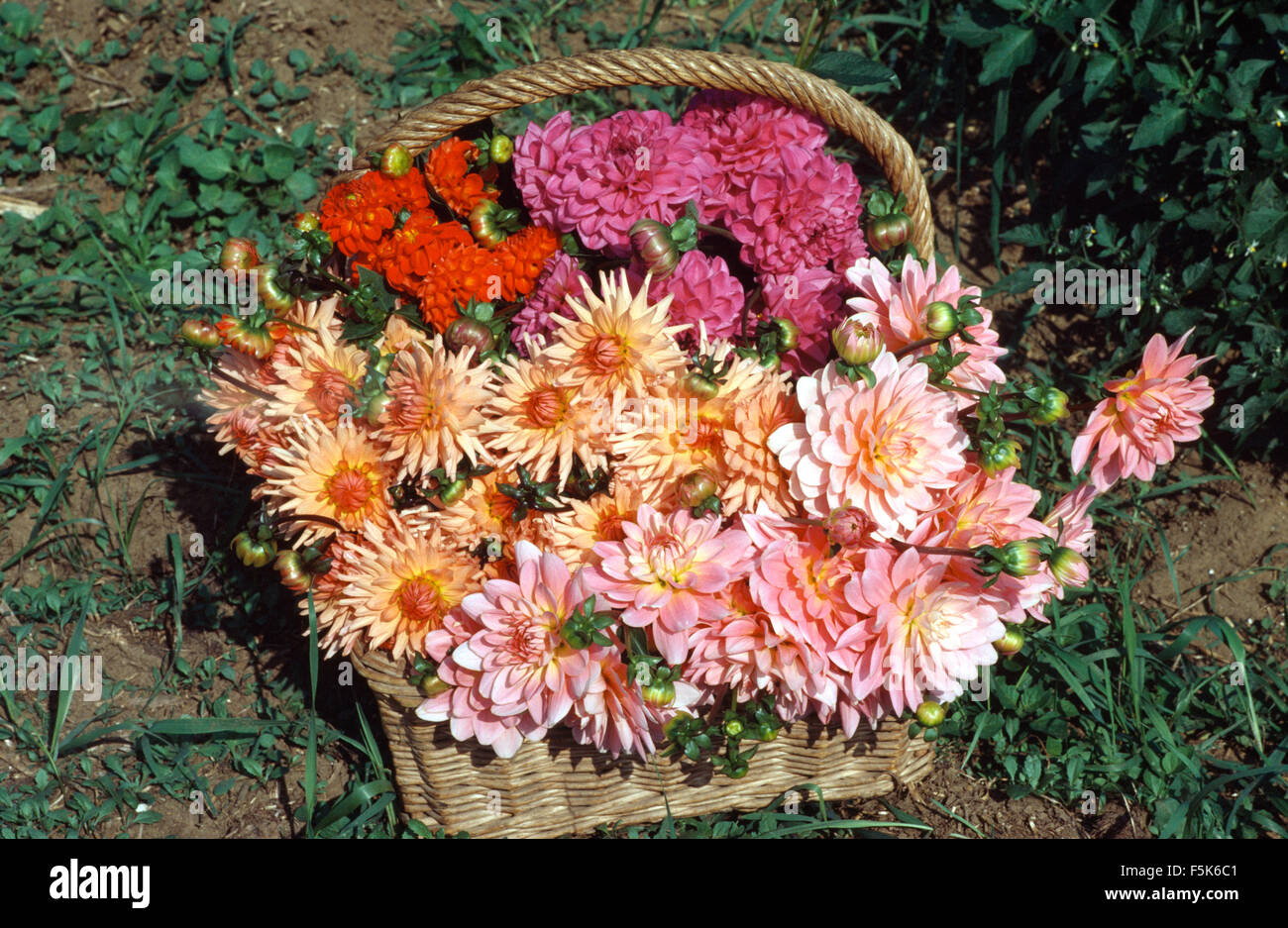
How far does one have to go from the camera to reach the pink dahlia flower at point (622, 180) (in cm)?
180

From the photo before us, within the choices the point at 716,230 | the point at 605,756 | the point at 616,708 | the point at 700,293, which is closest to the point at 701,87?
the point at 716,230

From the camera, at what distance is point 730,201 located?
1898mm

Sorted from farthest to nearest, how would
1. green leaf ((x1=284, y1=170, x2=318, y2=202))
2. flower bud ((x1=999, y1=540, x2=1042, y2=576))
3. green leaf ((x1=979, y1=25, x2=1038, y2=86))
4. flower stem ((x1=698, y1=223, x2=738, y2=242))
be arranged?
green leaf ((x1=284, y1=170, x2=318, y2=202)), green leaf ((x1=979, y1=25, x2=1038, y2=86)), flower stem ((x1=698, y1=223, x2=738, y2=242)), flower bud ((x1=999, y1=540, x2=1042, y2=576))

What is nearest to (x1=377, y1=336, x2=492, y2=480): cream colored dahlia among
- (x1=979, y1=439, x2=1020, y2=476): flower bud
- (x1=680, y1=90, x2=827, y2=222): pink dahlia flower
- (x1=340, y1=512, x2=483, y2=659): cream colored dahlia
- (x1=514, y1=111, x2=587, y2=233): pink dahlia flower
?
(x1=340, y1=512, x2=483, y2=659): cream colored dahlia

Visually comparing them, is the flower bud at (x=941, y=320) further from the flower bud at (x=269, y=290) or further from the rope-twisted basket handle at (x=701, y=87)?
the flower bud at (x=269, y=290)

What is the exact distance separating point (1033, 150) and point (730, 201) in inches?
60.1

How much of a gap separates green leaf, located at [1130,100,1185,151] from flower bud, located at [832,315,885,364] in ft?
4.10

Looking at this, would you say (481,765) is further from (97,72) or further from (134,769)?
(97,72)

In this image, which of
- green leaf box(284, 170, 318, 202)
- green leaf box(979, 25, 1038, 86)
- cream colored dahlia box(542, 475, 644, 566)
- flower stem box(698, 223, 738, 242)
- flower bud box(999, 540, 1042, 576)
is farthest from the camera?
green leaf box(284, 170, 318, 202)

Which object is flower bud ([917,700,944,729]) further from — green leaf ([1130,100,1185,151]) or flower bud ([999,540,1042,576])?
green leaf ([1130,100,1185,151])

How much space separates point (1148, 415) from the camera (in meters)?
1.66

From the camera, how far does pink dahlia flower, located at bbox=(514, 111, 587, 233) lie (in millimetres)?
1860

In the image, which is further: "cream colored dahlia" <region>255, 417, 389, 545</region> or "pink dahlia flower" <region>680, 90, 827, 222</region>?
"pink dahlia flower" <region>680, 90, 827, 222</region>
